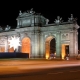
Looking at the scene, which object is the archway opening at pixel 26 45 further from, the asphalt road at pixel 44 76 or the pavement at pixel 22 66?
the asphalt road at pixel 44 76

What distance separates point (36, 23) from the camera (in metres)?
61.6

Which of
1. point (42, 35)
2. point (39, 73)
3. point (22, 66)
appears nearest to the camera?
point (39, 73)

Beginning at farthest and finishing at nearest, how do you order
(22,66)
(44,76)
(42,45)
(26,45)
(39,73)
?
(26,45)
(42,45)
(22,66)
(39,73)
(44,76)

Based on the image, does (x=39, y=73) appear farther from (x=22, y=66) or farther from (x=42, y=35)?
(x=42, y=35)

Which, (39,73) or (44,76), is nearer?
(44,76)

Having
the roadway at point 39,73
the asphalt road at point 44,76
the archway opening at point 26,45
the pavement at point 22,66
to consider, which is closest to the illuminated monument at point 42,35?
the archway opening at point 26,45

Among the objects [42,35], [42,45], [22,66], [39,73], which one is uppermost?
[42,35]

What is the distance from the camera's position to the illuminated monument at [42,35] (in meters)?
56.3

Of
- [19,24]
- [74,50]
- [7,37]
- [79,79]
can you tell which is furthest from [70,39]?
[79,79]

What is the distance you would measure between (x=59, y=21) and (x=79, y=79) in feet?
157

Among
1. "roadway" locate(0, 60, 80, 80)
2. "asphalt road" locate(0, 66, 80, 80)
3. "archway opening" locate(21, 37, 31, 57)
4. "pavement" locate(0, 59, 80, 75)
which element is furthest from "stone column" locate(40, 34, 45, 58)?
"asphalt road" locate(0, 66, 80, 80)

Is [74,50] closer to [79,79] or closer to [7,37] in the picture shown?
[7,37]

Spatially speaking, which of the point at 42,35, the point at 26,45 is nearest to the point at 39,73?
the point at 42,35

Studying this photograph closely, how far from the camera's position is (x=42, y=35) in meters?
61.6
